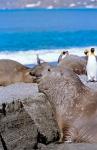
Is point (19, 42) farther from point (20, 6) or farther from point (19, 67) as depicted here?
point (20, 6)

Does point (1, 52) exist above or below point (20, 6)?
below

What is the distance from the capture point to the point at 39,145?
6.00m

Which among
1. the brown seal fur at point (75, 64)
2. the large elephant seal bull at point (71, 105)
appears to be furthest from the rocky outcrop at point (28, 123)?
the brown seal fur at point (75, 64)

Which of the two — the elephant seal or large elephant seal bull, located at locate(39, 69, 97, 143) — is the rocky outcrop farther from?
the elephant seal

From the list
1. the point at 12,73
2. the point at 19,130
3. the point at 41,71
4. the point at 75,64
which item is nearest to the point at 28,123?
the point at 19,130

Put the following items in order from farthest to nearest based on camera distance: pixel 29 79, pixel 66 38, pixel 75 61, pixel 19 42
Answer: pixel 66 38 < pixel 19 42 < pixel 75 61 < pixel 29 79

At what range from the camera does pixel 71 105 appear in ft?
19.5

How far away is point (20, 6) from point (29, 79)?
156m

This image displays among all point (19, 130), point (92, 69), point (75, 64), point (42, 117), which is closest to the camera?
point (19, 130)

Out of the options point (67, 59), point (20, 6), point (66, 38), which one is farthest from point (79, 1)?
point (67, 59)

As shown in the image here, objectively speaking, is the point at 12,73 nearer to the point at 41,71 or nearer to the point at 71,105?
the point at 41,71

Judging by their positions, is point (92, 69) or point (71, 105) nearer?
point (71, 105)

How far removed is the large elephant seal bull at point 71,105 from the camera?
5.66m

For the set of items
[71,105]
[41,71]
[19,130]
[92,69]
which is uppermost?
[41,71]
